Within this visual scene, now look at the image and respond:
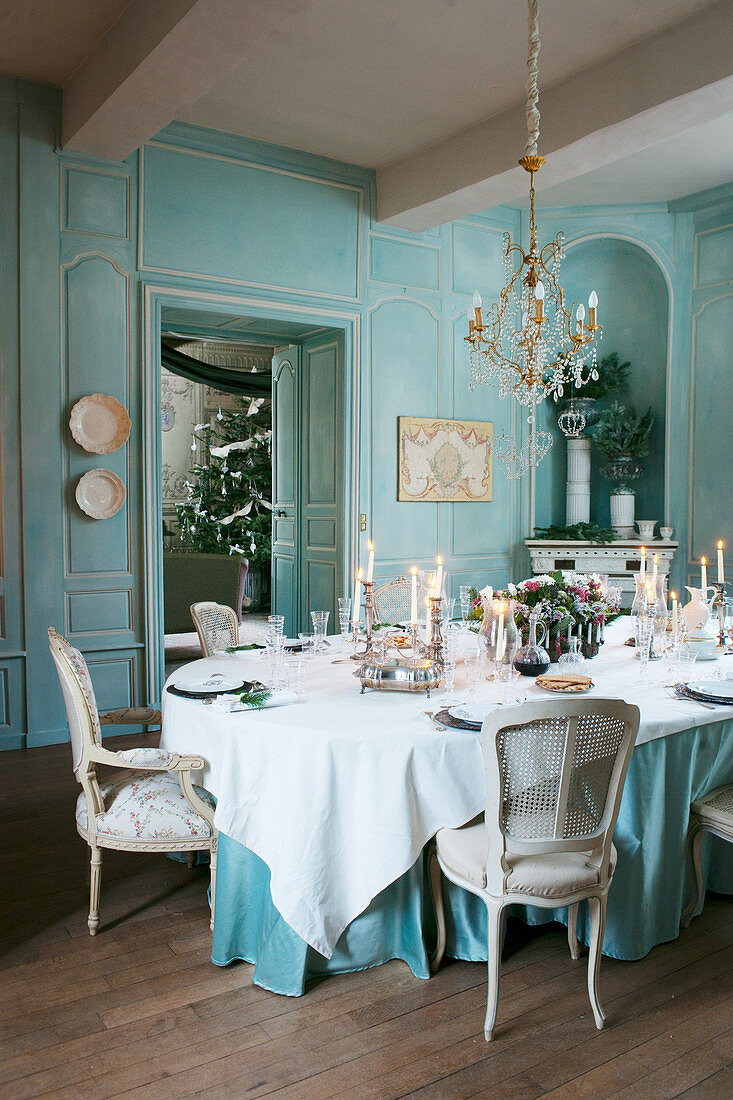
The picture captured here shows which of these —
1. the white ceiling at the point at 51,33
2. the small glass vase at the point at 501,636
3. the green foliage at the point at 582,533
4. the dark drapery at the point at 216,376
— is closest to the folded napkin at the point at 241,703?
the small glass vase at the point at 501,636

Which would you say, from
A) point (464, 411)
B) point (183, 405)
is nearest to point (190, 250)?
point (464, 411)

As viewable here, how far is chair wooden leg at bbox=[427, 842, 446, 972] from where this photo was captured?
254 cm

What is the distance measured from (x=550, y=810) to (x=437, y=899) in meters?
0.58

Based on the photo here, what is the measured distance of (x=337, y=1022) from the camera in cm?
230

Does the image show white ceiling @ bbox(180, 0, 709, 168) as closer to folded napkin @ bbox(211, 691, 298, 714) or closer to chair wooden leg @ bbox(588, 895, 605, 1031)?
folded napkin @ bbox(211, 691, 298, 714)

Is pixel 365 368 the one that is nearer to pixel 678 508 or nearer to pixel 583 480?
pixel 583 480

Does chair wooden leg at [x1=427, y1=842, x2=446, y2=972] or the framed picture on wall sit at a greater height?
the framed picture on wall

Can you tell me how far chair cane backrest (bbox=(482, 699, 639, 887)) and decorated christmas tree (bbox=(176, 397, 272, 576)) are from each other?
8448 mm

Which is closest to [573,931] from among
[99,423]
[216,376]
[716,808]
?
[716,808]

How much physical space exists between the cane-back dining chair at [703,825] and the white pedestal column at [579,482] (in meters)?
4.46

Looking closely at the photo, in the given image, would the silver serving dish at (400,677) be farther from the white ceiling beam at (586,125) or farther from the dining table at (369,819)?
the white ceiling beam at (586,125)

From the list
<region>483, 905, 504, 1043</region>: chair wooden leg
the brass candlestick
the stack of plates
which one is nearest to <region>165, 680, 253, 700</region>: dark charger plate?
the brass candlestick

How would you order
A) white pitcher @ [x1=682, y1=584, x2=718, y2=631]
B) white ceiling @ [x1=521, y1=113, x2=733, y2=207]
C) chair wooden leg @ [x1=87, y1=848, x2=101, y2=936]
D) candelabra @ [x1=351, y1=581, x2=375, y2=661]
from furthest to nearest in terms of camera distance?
white ceiling @ [x1=521, y1=113, x2=733, y2=207], white pitcher @ [x1=682, y1=584, x2=718, y2=631], candelabra @ [x1=351, y1=581, x2=375, y2=661], chair wooden leg @ [x1=87, y1=848, x2=101, y2=936]

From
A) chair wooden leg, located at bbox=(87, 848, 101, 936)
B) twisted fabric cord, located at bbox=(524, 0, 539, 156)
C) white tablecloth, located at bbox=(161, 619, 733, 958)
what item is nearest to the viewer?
white tablecloth, located at bbox=(161, 619, 733, 958)
